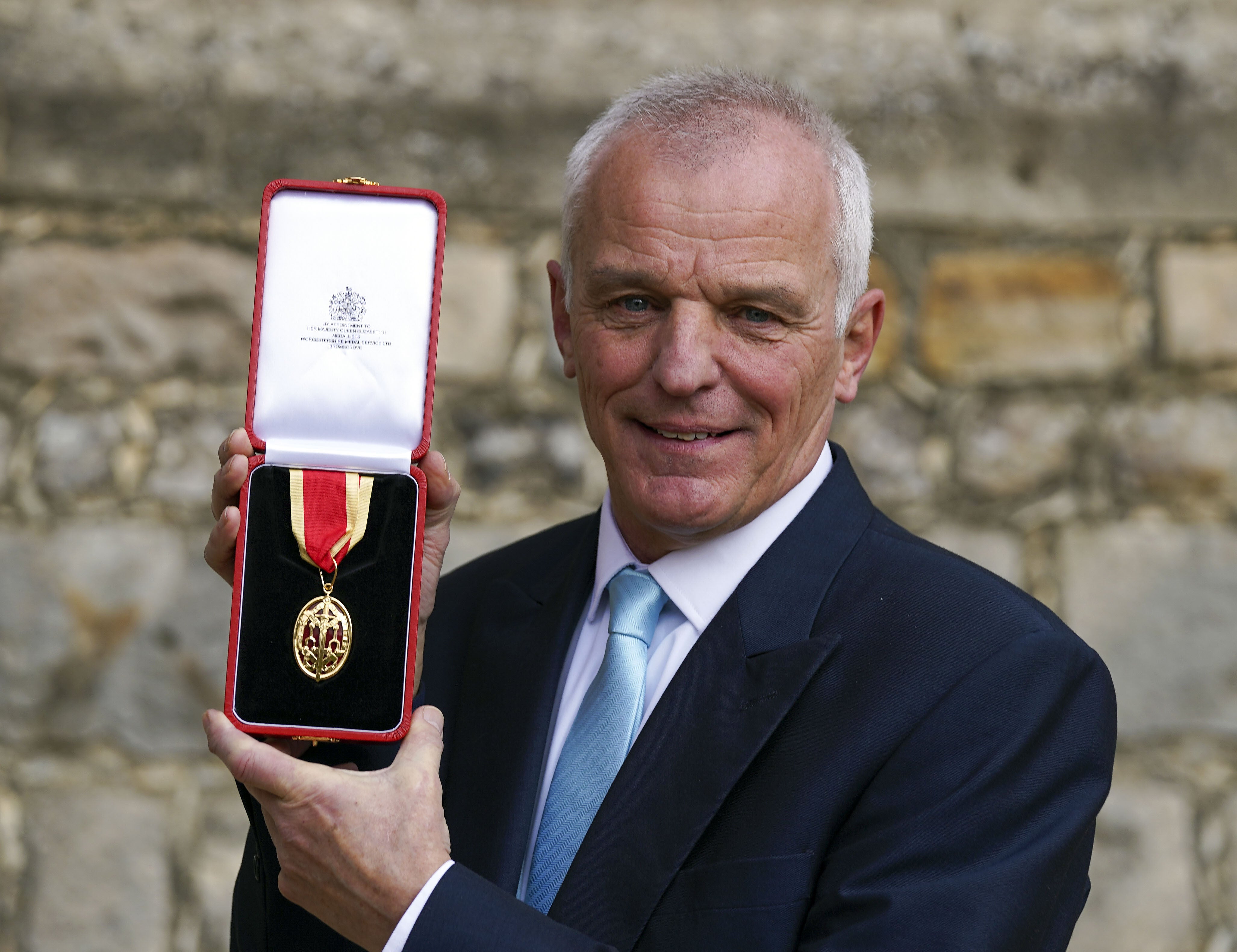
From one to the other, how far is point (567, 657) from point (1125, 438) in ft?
6.06

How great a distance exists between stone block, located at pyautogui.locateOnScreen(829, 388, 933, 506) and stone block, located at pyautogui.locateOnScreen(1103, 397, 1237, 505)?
0.48 m

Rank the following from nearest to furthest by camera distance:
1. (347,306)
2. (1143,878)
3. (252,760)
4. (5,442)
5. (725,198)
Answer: (252,760)
(725,198)
(347,306)
(1143,878)
(5,442)

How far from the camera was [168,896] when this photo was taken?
321 cm

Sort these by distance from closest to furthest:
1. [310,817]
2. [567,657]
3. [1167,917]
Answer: [310,817]
[567,657]
[1167,917]

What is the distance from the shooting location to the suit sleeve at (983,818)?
1465mm

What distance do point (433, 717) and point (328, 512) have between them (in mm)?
363

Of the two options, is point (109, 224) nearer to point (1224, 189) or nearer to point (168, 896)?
point (168, 896)

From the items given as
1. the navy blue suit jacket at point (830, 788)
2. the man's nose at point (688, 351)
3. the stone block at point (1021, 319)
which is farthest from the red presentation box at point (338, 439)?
the stone block at point (1021, 319)

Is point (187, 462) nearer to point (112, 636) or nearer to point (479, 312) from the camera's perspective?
point (112, 636)

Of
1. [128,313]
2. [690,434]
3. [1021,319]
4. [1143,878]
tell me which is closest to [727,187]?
[690,434]

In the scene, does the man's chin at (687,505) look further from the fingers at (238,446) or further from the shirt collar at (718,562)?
the fingers at (238,446)

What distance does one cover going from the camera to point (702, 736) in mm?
1685

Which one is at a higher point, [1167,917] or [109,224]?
[109,224]

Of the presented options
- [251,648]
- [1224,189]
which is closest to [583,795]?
[251,648]
